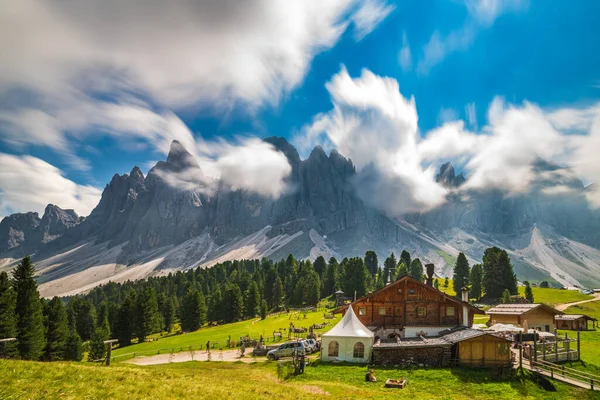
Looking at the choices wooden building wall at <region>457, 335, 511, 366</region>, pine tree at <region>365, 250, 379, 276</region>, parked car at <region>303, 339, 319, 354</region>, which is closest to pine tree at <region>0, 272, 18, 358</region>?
parked car at <region>303, 339, 319, 354</region>

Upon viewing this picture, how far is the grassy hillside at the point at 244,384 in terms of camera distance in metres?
15.6

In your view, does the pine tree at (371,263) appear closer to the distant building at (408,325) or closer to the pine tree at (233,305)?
the pine tree at (233,305)

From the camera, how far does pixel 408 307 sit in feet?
148

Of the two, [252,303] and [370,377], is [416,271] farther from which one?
[370,377]

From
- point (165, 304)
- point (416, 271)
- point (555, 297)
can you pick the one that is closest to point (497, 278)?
point (555, 297)

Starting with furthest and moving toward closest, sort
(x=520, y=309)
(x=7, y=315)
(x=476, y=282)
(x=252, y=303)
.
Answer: (x=476, y=282)
(x=252, y=303)
(x=520, y=309)
(x=7, y=315)

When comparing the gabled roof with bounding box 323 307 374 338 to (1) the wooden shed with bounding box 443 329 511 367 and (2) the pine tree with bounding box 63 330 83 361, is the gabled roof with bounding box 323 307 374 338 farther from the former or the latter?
(2) the pine tree with bounding box 63 330 83 361

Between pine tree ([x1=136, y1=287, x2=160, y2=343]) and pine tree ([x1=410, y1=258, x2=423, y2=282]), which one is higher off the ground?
pine tree ([x1=410, y1=258, x2=423, y2=282])

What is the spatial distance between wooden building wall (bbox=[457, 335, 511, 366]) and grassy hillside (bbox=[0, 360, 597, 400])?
5.30ft

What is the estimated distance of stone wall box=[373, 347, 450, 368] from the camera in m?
33.1

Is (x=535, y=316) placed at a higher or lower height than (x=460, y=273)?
lower

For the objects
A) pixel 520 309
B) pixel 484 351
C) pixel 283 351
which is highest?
pixel 520 309

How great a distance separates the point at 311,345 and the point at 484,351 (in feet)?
64.8

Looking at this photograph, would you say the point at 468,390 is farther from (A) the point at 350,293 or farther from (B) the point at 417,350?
(A) the point at 350,293
